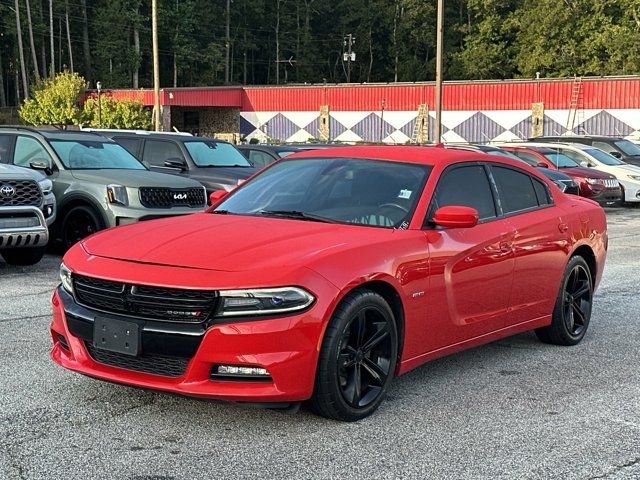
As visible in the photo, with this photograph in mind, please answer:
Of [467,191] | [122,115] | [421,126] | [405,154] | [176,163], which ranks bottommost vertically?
[421,126]

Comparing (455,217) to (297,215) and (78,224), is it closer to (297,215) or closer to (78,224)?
(297,215)

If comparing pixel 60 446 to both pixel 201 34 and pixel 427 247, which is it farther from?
pixel 201 34

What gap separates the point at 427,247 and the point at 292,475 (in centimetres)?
182

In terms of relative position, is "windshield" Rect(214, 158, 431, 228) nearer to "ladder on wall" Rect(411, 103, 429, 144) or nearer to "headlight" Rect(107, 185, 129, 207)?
"headlight" Rect(107, 185, 129, 207)

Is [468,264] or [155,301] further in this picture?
[468,264]

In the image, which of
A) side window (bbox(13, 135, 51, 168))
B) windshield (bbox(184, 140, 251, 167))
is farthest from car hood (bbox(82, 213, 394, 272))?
windshield (bbox(184, 140, 251, 167))

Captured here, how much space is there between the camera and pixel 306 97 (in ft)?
189

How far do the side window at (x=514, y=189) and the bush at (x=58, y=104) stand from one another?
54373 mm

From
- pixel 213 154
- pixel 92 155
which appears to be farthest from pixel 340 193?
pixel 213 154

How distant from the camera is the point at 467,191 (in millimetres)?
5930

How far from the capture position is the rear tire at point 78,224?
37.6ft

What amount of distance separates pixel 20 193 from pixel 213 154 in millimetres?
5675

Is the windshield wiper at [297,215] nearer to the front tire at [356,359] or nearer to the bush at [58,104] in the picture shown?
the front tire at [356,359]

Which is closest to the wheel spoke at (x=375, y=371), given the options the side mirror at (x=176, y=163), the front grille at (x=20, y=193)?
the front grille at (x=20, y=193)
